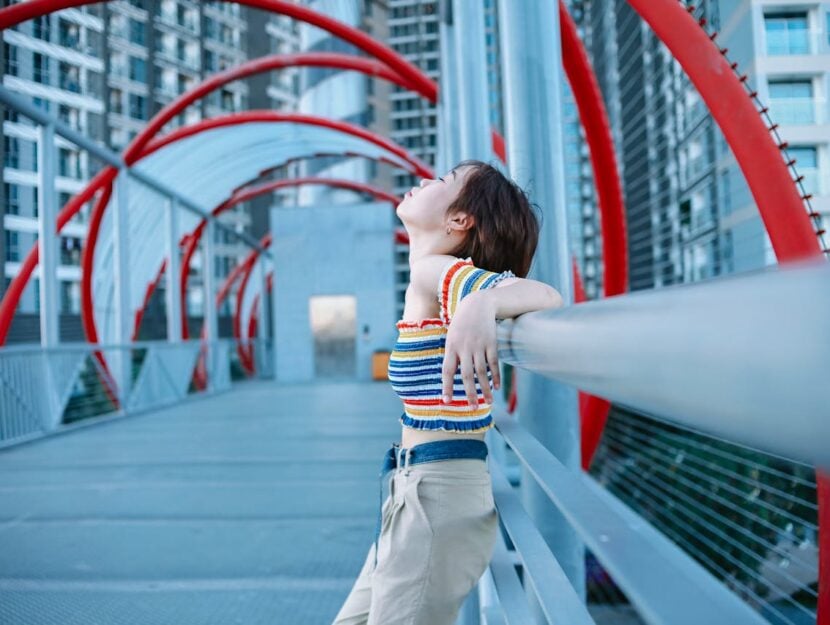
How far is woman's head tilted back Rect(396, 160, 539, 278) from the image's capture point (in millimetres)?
1373

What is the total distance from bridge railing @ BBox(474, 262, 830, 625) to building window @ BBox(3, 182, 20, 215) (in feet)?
25.3

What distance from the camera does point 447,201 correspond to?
1398mm

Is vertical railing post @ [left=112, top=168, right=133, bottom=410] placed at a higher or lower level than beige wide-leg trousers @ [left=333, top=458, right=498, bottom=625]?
higher

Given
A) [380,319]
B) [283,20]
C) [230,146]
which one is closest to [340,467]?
[230,146]

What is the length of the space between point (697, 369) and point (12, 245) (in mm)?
9176

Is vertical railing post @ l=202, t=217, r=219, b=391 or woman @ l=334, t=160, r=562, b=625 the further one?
vertical railing post @ l=202, t=217, r=219, b=391

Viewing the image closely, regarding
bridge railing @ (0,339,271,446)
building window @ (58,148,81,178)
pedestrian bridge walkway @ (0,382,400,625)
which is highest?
building window @ (58,148,81,178)

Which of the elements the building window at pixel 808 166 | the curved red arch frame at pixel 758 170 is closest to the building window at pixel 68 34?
the curved red arch frame at pixel 758 170

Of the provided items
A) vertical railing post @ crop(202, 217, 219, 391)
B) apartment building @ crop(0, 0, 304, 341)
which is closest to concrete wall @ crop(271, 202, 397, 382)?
vertical railing post @ crop(202, 217, 219, 391)

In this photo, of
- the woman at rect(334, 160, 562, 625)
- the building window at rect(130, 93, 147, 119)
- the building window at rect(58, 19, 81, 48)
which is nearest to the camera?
the woman at rect(334, 160, 562, 625)

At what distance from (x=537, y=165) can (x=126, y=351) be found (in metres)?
8.91

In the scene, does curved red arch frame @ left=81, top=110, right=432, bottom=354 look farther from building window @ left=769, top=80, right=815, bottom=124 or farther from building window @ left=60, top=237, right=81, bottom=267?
building window @ left=769, top=80, right=815, bottom=124

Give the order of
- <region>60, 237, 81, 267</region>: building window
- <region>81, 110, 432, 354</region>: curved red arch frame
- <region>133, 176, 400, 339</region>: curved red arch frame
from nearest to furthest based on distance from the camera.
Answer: <region>81, 110, 432, 354</region>: curved red arch frame, <region>60, 237, 81, 267</region>: building window, <region>133, 176, 400, 339</region>: curved red arch frame

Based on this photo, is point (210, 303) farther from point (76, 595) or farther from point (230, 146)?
point (76, 595)
